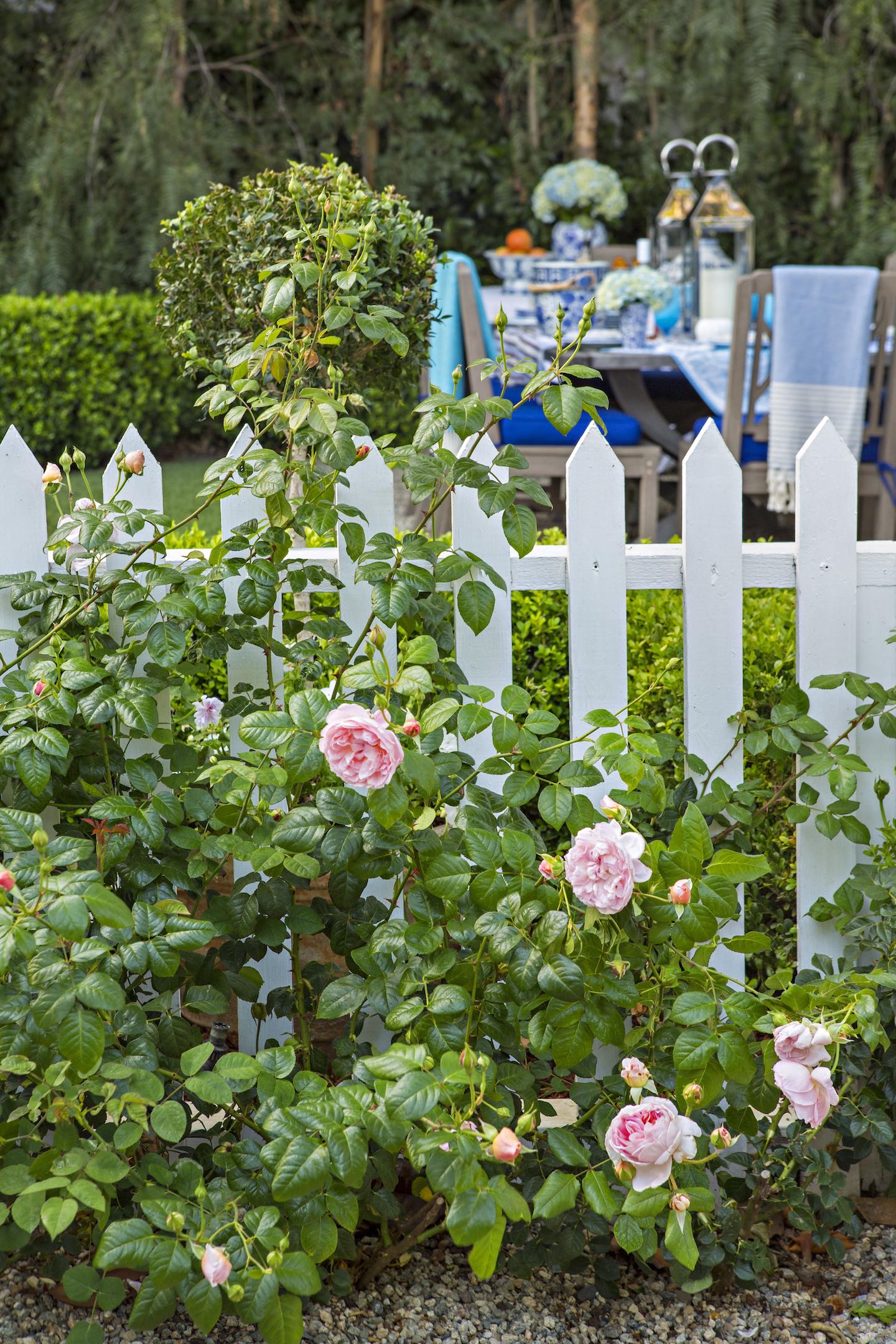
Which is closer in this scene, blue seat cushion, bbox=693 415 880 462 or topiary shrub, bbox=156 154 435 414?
topiary shrub, bbox=156 154 435 414

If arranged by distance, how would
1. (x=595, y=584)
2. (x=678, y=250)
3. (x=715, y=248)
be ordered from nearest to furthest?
1. (x=595, y=584)
2. (x=715, y=248)
3. (x=678, y=250)

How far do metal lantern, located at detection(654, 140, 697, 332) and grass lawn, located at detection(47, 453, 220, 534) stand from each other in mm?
1996

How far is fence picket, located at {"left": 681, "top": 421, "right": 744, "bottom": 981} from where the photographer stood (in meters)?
1.49

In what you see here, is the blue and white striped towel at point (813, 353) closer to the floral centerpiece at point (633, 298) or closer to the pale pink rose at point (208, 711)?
the floral centerpiece at point (633, 298)

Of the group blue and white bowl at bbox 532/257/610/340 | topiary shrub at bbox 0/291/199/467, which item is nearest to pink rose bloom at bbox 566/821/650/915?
blue and white bowl at bbox 532/257/610/340

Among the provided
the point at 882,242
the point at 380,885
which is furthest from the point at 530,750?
the point at 882,242

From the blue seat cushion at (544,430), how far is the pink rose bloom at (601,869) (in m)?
3.01

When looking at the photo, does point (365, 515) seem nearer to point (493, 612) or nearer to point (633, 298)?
point (493, 612)

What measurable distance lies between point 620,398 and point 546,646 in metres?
2.51

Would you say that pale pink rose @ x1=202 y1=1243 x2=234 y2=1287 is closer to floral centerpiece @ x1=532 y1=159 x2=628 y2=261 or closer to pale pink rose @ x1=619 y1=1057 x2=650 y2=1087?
pale pink rose @ x1=619 y1=1057 x2=650 y2=1087

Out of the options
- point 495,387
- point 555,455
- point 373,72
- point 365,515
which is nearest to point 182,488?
point 495,387

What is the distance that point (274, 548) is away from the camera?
1404 mm

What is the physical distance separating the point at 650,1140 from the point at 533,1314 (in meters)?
0.37

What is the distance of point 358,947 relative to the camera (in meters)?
1.41
